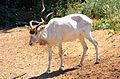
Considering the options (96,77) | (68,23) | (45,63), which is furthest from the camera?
(45,63)

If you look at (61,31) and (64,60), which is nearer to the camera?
(61,31)

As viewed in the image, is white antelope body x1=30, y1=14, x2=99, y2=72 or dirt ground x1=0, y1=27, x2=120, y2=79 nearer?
dirt ground x1=0, y1=27, x2=120, y2=79

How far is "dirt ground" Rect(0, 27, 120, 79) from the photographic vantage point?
32.5 feet

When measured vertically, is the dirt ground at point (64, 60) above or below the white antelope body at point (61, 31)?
below

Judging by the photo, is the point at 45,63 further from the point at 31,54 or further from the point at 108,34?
the point at 108,34

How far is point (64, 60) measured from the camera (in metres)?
11.9

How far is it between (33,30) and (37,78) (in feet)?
4.04

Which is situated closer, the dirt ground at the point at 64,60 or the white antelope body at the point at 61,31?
the dirt ground at the point at 64,60

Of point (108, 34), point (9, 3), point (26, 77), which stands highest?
point (9, 3)

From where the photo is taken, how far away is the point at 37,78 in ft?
33.9

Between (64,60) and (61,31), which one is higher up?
(61,31)

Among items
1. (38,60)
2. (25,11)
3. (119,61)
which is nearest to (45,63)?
(38,60)

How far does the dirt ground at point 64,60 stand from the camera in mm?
9895

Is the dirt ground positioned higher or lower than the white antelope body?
lower
